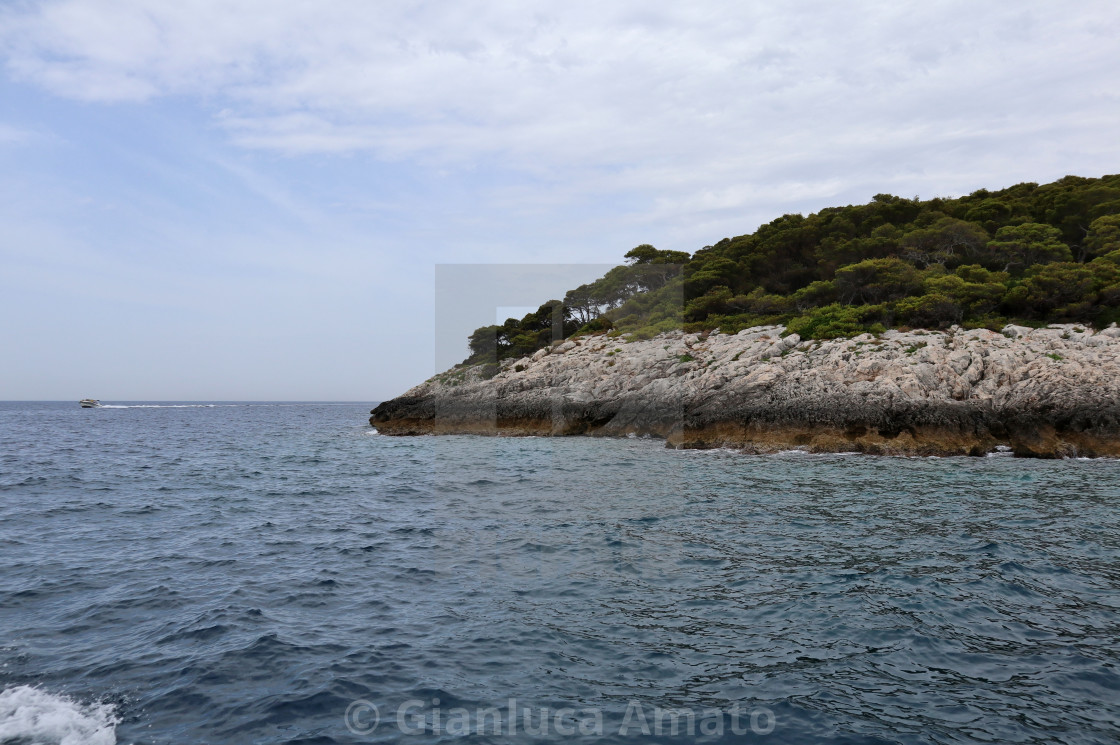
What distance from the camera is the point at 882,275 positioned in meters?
46.6

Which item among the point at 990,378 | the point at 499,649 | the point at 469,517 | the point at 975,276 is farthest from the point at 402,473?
the point at 975,276

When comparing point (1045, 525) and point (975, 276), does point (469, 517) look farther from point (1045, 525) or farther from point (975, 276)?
point (975, 276)

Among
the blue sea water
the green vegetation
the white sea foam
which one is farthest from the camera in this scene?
the green vegetation

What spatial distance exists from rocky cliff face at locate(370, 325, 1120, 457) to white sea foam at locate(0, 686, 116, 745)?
29454mm

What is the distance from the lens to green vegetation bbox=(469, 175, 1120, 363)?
39844 mm

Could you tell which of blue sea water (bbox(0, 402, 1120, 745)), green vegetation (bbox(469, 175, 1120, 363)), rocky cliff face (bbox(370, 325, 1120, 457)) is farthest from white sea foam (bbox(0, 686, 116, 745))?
green vegetation (bbox(469, 175, 1120, 363))

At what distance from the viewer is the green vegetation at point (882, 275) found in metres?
39.8

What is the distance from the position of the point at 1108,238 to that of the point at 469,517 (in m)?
51.9

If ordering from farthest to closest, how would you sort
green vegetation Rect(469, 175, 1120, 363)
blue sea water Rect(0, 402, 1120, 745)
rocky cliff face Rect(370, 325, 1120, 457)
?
green vegetation Rect(469, 175, 1120, 363) → rocky cliff face Rect(370, 325, 1120, 457) → blue sea water Rect(0, 402, 1120, 745)

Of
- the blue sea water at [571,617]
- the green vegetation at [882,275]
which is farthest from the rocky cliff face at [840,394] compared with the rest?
the blue sea water at [571,617]

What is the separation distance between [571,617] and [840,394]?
1093 inches

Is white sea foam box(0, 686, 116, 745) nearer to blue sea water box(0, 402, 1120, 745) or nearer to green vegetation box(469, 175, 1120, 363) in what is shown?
blue sea water box(0, 402, 1120, 745)

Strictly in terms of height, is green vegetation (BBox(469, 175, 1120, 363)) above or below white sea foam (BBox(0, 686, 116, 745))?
above

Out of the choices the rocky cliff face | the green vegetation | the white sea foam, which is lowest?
the white sea foam
